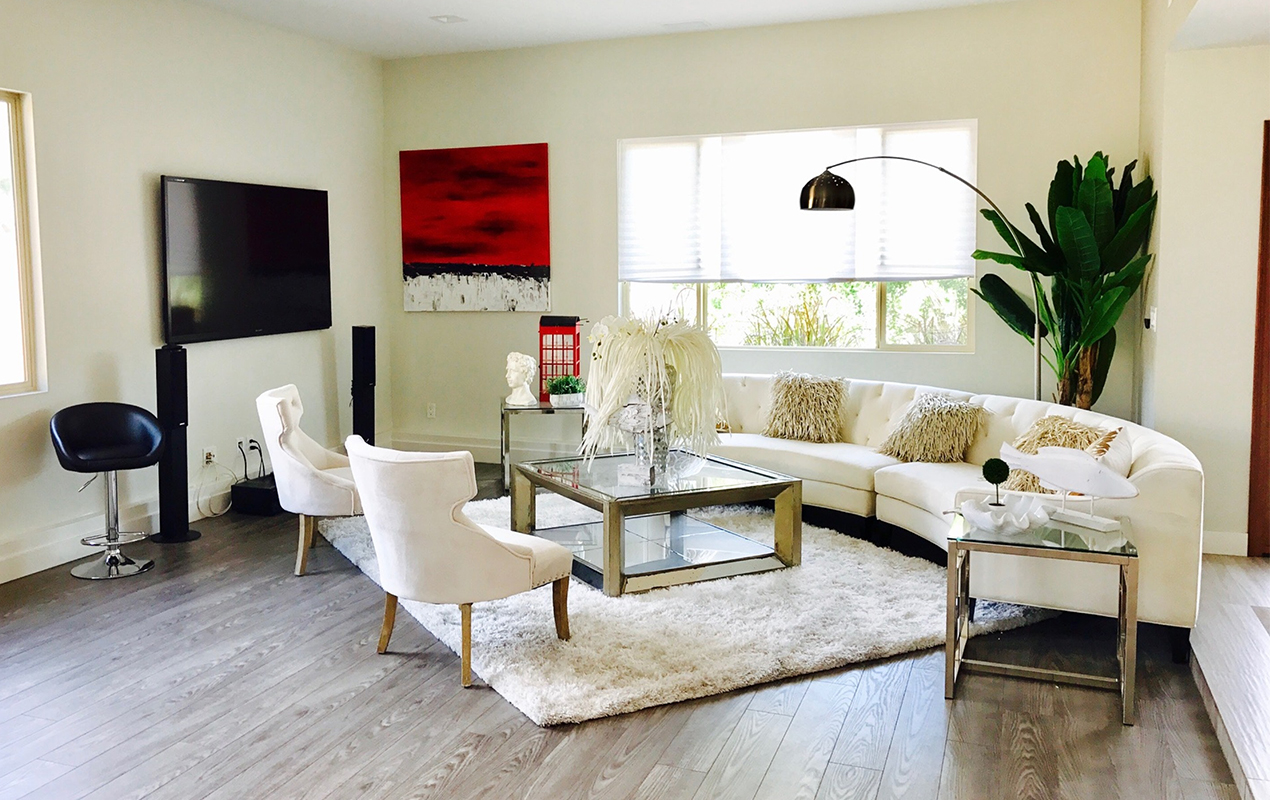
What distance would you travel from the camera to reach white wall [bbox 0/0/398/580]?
16.0 feet

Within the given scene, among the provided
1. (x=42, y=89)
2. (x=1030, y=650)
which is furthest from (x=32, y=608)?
(x=1030, y=650)

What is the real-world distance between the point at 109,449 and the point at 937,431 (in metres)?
4.06

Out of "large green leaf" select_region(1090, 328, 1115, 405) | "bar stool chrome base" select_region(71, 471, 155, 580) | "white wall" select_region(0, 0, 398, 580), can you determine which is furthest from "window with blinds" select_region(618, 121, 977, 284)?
"bar stool chrome base" select_region(71, 471, 155, 580)

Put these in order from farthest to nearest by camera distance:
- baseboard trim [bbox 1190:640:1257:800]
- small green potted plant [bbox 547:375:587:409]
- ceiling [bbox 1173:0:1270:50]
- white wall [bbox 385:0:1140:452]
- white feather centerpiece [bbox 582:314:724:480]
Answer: small green potted plant [bbox 547:375:587:409], white wall [bbox 385:0:1140:452], white feather centerpiece [bbox 582:314:724:480], ceiling [bbox 1173:0:1270:50], baseboard trim [bbox 1190:640:1257:800]

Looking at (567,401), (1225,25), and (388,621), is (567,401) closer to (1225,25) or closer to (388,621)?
(388,621)

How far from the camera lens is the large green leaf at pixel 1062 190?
5391 mm

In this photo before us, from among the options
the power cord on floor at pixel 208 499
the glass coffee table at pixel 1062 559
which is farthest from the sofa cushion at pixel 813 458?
the power cord on floor at pixel 208 499

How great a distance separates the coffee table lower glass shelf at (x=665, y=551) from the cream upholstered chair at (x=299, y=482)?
0.95 metres

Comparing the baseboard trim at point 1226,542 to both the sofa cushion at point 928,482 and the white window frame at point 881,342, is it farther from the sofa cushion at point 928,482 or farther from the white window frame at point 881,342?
the white window frame at point 881,342

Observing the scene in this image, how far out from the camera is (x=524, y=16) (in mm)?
6305

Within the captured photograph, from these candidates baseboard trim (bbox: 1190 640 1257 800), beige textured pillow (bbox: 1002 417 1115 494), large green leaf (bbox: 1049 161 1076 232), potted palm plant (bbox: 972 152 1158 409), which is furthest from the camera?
large green leaf (bbox: 1049 161 1076 232)

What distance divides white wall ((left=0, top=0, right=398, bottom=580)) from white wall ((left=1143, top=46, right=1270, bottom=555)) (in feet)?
16.6

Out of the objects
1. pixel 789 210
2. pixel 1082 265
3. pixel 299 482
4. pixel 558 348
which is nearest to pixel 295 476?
pixel 299 482

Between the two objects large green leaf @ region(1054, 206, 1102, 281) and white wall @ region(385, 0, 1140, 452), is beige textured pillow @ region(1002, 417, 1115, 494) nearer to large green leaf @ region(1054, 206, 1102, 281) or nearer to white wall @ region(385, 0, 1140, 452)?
large green leaf @ region(1054, 206, 1102, 281)
